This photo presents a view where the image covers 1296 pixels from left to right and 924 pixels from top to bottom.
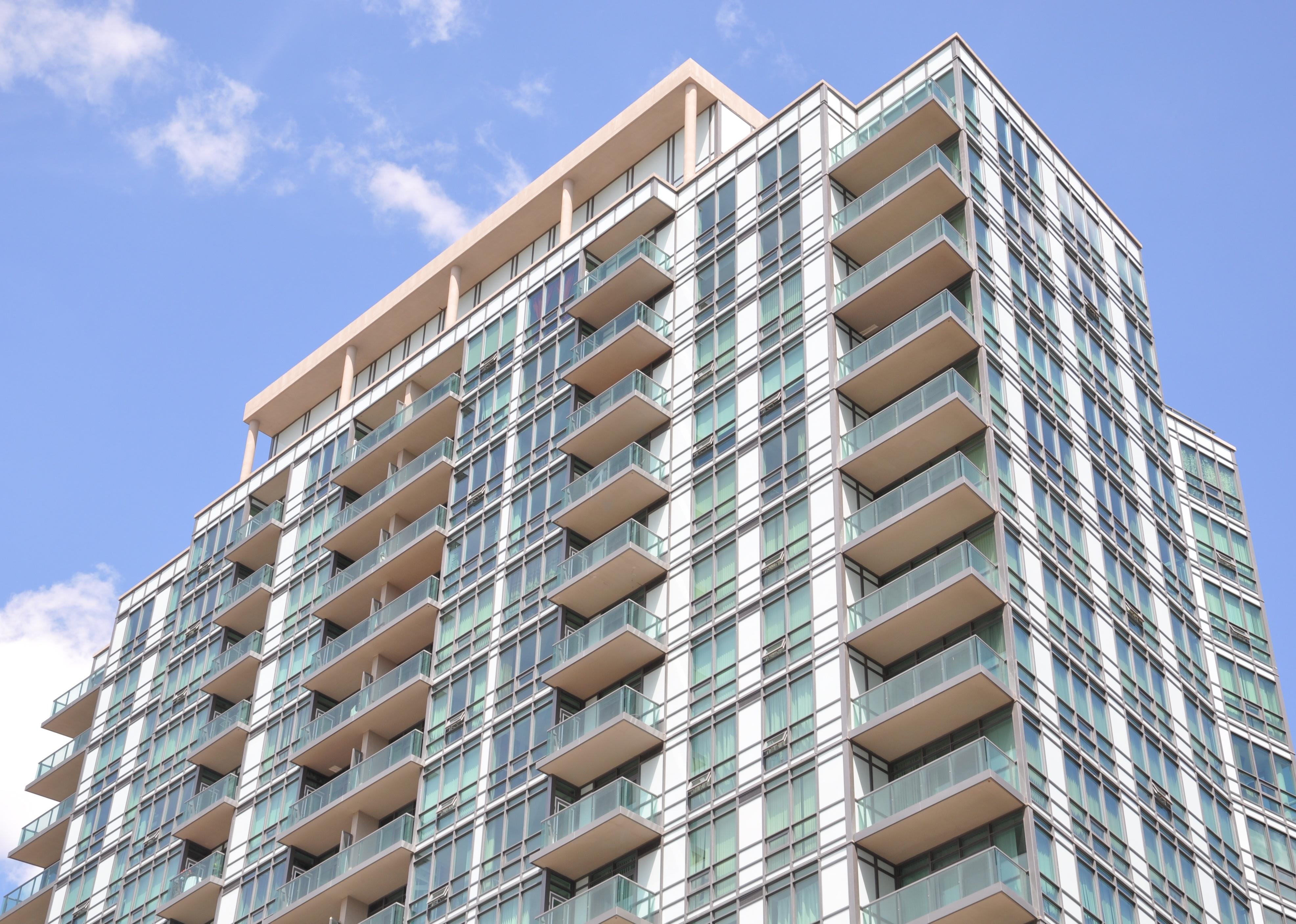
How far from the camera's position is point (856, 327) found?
5384 centimetres

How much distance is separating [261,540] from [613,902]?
96.8 feet

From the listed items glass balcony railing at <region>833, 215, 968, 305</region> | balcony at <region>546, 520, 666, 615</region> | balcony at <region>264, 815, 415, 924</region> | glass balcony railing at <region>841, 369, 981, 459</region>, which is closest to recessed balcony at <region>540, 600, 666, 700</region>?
balcony at <region>546, 520, 666, 615</region>

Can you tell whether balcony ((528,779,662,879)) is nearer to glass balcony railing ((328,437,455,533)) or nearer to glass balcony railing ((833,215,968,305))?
glass balcony railing ((833,215,968,305))

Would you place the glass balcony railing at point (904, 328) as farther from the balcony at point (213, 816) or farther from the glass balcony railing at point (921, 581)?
the balcony at point (213, 816)

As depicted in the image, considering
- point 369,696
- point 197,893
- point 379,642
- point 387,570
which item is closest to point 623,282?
point 387,570

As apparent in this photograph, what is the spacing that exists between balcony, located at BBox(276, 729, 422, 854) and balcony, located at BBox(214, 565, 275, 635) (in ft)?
39.2

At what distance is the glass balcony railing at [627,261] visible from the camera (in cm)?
6034

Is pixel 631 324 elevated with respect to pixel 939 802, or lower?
elevated

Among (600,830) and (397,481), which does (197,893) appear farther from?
(600,830)

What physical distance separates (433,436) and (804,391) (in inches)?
726

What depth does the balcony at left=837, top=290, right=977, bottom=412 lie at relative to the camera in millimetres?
50562

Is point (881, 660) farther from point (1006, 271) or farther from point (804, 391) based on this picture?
point (1006, 271)

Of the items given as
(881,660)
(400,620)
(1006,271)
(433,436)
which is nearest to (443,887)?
(400,620)

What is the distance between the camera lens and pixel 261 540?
71938 millimetres
